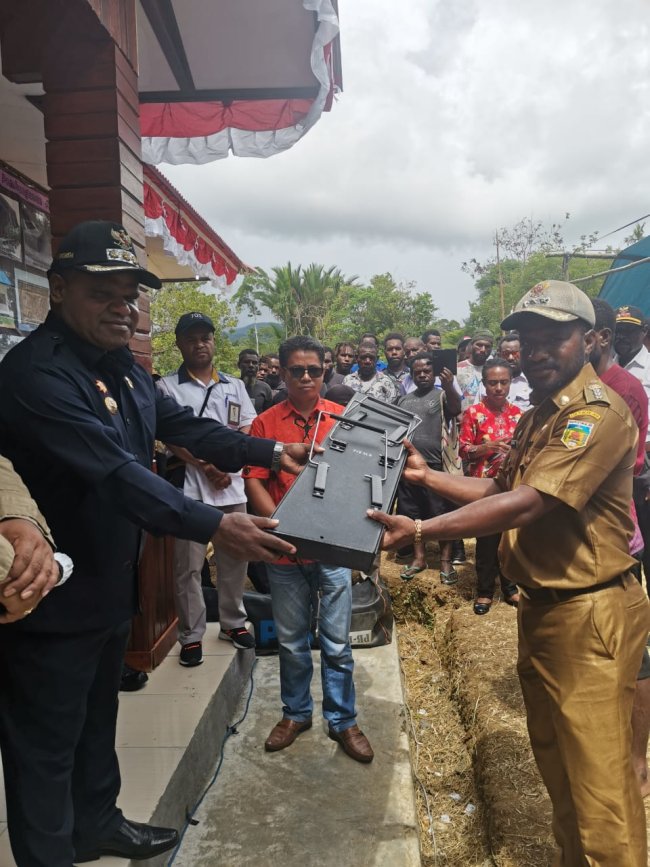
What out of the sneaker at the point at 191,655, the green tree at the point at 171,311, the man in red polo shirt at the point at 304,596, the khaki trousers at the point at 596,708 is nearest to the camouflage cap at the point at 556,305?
the khaki trousers at the point at 596,708

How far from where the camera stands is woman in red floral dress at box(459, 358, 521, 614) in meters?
5.03

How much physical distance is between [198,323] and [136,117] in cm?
122

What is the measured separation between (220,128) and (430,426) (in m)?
3.25

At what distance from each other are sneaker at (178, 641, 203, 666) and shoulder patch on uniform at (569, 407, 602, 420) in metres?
2.51

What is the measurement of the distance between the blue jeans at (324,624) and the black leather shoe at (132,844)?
1.06 metres

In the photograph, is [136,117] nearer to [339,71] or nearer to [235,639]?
[339,71]

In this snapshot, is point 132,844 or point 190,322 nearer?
point 132,844

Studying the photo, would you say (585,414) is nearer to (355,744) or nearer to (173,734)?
(355,744)

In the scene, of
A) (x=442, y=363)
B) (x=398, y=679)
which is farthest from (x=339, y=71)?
(x=398, y=679)

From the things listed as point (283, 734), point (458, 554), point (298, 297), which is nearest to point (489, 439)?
point (458, 554)

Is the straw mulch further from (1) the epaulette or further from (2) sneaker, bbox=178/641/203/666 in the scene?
(1) the epaulette

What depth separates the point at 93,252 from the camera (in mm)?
1848

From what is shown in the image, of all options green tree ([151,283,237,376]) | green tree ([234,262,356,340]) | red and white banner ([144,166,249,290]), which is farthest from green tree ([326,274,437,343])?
red and white banner ([144,166,249,290])

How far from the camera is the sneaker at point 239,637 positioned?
12.1ft
